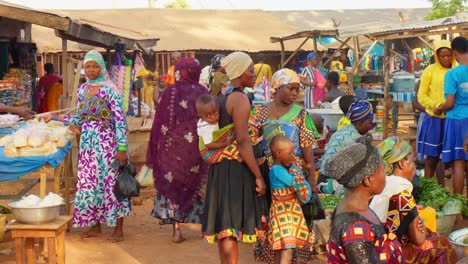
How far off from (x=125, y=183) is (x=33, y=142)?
1.26 meters

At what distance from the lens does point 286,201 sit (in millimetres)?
5484

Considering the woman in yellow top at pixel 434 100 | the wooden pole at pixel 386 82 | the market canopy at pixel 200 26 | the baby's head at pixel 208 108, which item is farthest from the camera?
the market canopy at pixel 200 26

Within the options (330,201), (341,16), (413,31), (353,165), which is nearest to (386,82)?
(413,31)

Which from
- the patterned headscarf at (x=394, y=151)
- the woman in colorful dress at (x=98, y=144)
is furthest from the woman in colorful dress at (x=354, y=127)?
the woman in colorful dress at (x=98, y=144)

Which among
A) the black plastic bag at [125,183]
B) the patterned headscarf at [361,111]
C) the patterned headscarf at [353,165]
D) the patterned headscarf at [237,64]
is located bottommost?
the black plastic bag at [125,183]

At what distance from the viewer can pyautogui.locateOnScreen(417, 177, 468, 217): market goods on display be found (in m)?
7.01

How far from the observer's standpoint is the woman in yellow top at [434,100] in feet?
27.9

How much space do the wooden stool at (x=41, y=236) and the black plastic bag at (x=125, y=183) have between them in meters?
1.61

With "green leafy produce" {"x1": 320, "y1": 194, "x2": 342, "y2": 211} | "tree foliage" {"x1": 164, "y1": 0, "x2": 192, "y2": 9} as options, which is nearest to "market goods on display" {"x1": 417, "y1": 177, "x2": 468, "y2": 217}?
"green leafy produce" {"x1": 320, "y1": 194, "x2": 342, "y2": 211}

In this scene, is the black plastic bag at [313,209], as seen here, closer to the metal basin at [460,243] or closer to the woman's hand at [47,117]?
the metal basin at [460,243]

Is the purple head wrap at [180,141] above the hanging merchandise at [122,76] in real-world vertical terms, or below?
below

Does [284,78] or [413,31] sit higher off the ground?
[413,31]

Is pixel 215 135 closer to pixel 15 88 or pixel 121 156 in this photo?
pixel 121 156

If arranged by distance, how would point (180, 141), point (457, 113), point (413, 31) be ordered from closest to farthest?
point (180, 141)
point (457, 113)
point (413, 31)
